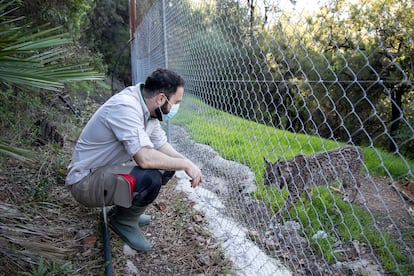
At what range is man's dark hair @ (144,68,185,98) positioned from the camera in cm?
245

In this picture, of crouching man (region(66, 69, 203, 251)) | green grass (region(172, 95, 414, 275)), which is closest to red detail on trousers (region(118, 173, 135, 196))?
crouching man (region(66, 69, 203, 251))

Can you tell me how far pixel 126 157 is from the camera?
2652 mm

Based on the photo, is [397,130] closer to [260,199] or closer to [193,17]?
[260,199]

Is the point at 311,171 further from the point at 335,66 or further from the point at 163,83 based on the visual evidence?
the point at 335,66

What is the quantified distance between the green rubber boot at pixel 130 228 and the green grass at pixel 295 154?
3.43ft

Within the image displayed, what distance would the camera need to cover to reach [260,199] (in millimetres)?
2914

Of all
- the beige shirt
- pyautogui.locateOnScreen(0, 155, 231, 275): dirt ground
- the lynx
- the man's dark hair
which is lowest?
pyautogui.locateOnScreen(0, 155, 231, 275): dirt ground

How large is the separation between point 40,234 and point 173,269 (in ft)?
3.19

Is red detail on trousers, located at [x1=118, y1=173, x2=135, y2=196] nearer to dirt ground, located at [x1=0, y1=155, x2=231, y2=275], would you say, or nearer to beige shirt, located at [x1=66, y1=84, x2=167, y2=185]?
beige shirt, located at [x1=66, y1=84, x2=167, y2=185]

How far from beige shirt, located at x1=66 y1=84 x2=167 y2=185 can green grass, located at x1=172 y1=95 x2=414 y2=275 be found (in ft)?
2.51

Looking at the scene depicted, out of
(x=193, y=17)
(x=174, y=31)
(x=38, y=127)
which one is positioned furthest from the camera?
(x=38, y=127)

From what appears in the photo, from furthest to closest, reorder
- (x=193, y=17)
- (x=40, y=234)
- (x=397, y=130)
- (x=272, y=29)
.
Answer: (x=193, y=17)
(x=40, y=234)
(x=272, y=29)
(x=397, y=130)

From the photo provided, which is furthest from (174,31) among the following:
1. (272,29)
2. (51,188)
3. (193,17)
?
(272,29)

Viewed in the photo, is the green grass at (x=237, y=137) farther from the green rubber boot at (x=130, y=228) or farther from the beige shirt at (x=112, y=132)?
the green rubber boot at (x=130, y=228)
